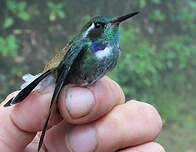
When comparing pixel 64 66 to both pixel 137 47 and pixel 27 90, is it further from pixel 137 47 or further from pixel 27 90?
pixel 137 47

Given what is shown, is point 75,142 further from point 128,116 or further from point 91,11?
point 91,11

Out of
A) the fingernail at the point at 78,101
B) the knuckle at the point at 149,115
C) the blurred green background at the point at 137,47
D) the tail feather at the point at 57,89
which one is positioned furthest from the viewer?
the blurred green background at the point at 137,47

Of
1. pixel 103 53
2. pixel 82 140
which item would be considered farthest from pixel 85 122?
pixel 103 53

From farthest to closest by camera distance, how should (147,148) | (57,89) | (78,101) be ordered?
(147,148) < (78,101) < (57,89)

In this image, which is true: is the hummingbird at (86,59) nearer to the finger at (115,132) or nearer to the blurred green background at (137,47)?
the finger at (115,132)

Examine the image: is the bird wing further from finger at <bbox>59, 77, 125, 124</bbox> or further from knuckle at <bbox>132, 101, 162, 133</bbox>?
knuckle at <bbox>132, 101, 162, 133</bbox>

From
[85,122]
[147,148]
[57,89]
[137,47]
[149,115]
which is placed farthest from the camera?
[137,47]

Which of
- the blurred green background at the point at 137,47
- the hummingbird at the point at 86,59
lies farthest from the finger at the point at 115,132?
the blurred green background at the point at 137,47
